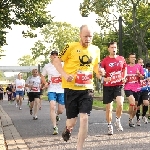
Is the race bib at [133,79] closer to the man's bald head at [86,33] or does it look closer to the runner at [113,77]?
the runner at [113,77]

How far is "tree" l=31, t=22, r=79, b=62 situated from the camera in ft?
253

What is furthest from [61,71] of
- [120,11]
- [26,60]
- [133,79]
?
[26,60]

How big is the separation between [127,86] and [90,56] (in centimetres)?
489

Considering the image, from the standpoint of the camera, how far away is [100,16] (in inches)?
1644

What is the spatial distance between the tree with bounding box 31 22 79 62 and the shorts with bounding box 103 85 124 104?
67.8m

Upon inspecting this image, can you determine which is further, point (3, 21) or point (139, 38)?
point (139, 38)

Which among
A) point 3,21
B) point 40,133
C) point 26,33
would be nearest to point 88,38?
point 40,133

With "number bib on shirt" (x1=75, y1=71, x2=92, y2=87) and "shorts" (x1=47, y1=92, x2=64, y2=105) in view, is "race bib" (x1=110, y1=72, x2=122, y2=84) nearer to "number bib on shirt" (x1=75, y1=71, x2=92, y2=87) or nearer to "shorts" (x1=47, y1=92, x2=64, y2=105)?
"shorts" (x1=47, y1=92, x2=64, y2=105)

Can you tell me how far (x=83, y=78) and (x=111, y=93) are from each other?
10.6 ft

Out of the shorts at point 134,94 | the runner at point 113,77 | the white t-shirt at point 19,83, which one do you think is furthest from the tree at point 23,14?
the runner at point 113,77

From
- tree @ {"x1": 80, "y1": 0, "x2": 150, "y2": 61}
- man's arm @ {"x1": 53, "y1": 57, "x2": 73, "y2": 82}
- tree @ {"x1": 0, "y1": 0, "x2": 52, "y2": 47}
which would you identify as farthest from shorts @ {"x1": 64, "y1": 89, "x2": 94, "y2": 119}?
tree @ {"x1": 80, "y1": 0, "x2": 150, "y2": 61}

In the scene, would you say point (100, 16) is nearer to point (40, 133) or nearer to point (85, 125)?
point (40, 133)

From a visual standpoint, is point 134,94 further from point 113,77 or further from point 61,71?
point 61,71

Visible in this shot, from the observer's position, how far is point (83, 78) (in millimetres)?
6230
